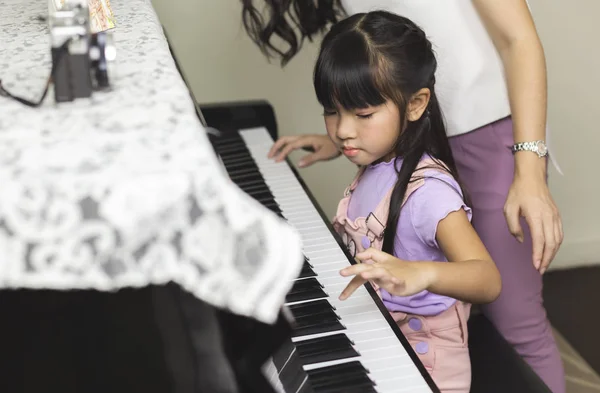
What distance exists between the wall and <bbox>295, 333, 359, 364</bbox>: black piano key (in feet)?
3.90

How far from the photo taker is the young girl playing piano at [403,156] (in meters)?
1.08

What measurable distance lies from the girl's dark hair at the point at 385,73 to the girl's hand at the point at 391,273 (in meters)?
0.22

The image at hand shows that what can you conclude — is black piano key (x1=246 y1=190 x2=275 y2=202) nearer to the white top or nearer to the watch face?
the white top

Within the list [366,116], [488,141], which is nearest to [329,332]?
[366,116]

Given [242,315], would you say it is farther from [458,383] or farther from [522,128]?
[522,128]

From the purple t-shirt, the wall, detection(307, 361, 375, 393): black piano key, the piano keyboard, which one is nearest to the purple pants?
the purple t-shirt

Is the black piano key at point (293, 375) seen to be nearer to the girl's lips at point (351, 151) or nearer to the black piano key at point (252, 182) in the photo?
the girl's lips at point (351, 151)

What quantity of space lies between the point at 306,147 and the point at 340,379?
30.3 inches

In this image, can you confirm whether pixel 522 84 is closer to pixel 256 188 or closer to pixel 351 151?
pixel 351 151

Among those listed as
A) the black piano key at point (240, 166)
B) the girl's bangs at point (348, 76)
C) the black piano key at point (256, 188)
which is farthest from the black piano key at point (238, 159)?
the girl's bangs at point (348, 76)

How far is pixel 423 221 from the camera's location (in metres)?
1.08

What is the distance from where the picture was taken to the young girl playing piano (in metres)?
1.08

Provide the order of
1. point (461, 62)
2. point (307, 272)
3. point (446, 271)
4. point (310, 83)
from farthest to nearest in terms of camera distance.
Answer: point (310, 83), point (461, 62), point (307, 272), point (446, 271)

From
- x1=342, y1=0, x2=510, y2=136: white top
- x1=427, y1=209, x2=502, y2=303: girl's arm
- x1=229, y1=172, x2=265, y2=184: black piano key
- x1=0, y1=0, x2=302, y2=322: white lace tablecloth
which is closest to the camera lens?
x1=0, y1=0, x2=302, y2=322: white lace tablecloth
